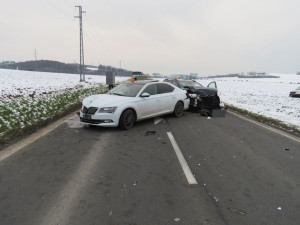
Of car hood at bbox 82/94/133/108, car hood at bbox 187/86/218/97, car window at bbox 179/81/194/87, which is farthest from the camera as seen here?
car window at bbox 179/81/194/87

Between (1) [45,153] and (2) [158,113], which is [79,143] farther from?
(2) [158,113]

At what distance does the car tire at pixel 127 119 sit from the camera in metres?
7.34

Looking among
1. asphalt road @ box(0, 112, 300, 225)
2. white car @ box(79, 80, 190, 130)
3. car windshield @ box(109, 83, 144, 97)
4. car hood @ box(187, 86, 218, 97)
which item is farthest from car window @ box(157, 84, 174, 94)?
asphalt road @ box(0, 112, 300, 225)

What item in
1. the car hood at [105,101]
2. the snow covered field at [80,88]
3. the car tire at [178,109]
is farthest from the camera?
the snow covered field at [80,88]

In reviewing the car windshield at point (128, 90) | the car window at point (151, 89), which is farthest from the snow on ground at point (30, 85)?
the car window at point (151, 89)

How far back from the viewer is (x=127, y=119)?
295 inches

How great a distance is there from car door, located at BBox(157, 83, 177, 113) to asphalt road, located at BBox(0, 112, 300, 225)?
2.56 meters

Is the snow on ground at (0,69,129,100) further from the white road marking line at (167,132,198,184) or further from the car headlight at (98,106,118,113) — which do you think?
the white road marking line at (167,132,198,184)

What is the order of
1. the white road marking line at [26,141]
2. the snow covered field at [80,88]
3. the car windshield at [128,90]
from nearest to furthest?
the white road marking line at [26,141]
the car windshield at [128,90]
the snow covered field at [80,88]

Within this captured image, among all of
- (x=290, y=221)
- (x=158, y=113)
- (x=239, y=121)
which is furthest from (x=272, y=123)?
(x=290, y=221)

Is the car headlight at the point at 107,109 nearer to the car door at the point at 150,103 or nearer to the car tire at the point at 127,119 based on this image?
the car tire at the point at 127,119

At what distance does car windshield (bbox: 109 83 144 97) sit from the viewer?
8.18 metres

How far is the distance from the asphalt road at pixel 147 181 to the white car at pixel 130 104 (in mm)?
719

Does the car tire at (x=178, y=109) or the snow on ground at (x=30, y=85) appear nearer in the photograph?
the car tire at (x=178, y=109)
